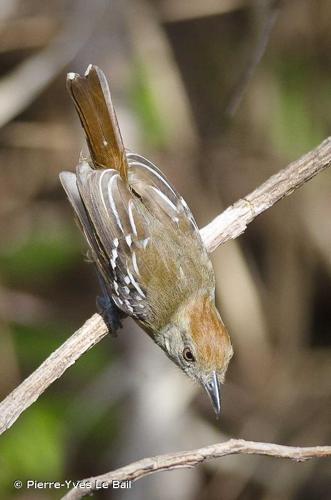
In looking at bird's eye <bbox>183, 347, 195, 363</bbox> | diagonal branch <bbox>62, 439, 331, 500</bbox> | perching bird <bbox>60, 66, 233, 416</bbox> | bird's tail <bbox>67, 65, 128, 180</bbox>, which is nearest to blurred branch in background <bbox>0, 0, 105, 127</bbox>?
perching bird <bbox>60, 66, 233, 416</bbox>

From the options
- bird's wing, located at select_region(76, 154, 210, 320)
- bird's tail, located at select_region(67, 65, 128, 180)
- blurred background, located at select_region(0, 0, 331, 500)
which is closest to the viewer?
bird's tail, located at select_region(67, 65, 128, 180)

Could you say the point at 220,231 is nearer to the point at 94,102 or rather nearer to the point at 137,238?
the point at 137,238

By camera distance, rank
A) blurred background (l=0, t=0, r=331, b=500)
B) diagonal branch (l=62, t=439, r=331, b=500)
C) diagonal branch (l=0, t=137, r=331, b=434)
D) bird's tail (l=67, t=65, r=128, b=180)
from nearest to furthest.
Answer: diagonal branch (l=62, t=439, r=331, b=500) < diagonal branch (l=0, t=137, r=331, b=434) < bird's tail (l=67, t=65, r=128, b=180) < blurred background (l=0, t=0, r=331, b=500)

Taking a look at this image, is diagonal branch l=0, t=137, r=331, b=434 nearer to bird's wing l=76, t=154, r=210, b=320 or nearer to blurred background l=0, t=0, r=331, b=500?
bird's wing l=76, t=154, r=210, b=320

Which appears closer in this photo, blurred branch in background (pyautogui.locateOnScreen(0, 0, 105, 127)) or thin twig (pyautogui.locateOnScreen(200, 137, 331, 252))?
thin twig (pyautogui.locateOnScreen(200, 137, 331, 252))

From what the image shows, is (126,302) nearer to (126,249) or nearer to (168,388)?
(126,249)

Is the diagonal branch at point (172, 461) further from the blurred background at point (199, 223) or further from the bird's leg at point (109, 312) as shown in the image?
the blurred background at point (199, 223)

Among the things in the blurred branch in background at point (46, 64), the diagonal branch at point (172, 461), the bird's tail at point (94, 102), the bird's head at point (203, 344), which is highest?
the blurred branch in background at point (46, 64)

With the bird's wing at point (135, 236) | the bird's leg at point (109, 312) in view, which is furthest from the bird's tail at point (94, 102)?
the bird's leg at point (109, 312)

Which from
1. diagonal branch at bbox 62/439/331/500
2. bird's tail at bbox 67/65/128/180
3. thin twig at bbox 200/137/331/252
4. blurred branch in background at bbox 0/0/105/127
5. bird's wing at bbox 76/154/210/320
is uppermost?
blurred branch in background at bbox 0/0/105/127
